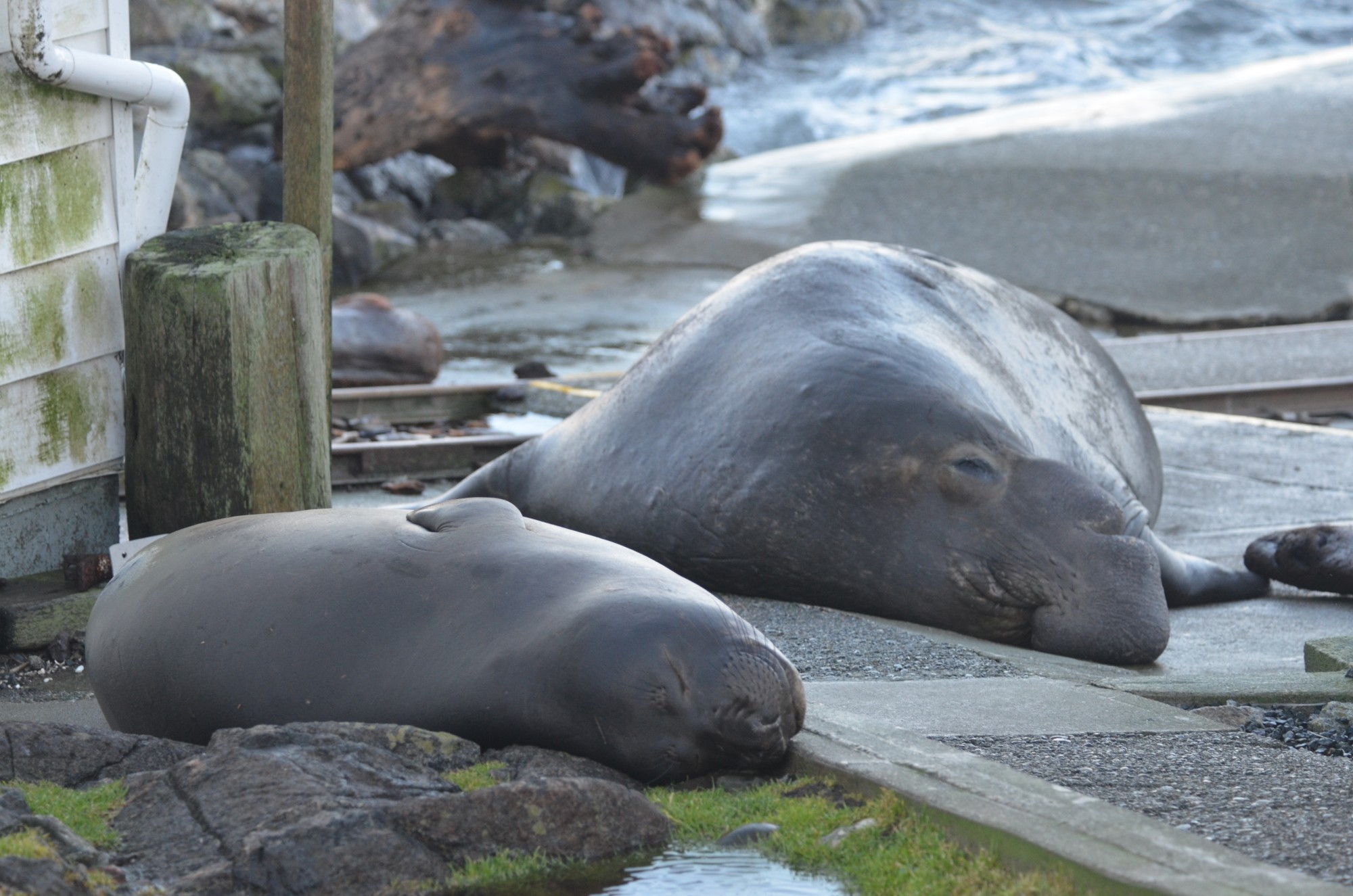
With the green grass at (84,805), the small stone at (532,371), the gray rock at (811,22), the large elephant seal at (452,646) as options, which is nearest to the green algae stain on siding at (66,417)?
the large elephant seal at (452,646)

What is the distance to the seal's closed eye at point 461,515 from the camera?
11.8ft

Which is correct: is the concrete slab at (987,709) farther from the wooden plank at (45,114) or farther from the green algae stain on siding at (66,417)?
the wooden plank at (45,114)

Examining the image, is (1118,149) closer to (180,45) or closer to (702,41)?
(180,45)

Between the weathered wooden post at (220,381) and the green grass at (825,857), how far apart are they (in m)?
2.04

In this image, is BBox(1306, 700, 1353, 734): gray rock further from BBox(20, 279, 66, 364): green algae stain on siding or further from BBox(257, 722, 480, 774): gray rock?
BBox(20, 279, 66, 364): green algae stain on siding

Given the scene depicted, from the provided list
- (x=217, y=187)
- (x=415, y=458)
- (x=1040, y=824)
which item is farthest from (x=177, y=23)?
(x=1040, y=824)

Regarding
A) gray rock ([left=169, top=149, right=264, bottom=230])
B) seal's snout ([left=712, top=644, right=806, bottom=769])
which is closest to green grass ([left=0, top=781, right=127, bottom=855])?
seal's snout ([left=712, top=644, right=806, bottom=769])

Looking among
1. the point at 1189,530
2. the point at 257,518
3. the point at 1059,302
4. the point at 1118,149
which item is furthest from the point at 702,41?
the point at 257,518

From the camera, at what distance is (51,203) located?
4812mm

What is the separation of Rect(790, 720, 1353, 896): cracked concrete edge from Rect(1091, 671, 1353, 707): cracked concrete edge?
96 cm

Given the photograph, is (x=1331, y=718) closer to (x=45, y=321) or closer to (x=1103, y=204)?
(x=45, y=321)

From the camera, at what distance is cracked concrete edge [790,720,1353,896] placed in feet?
7.53

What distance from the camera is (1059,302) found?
550 inches

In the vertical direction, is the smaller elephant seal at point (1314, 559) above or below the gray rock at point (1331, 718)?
below
